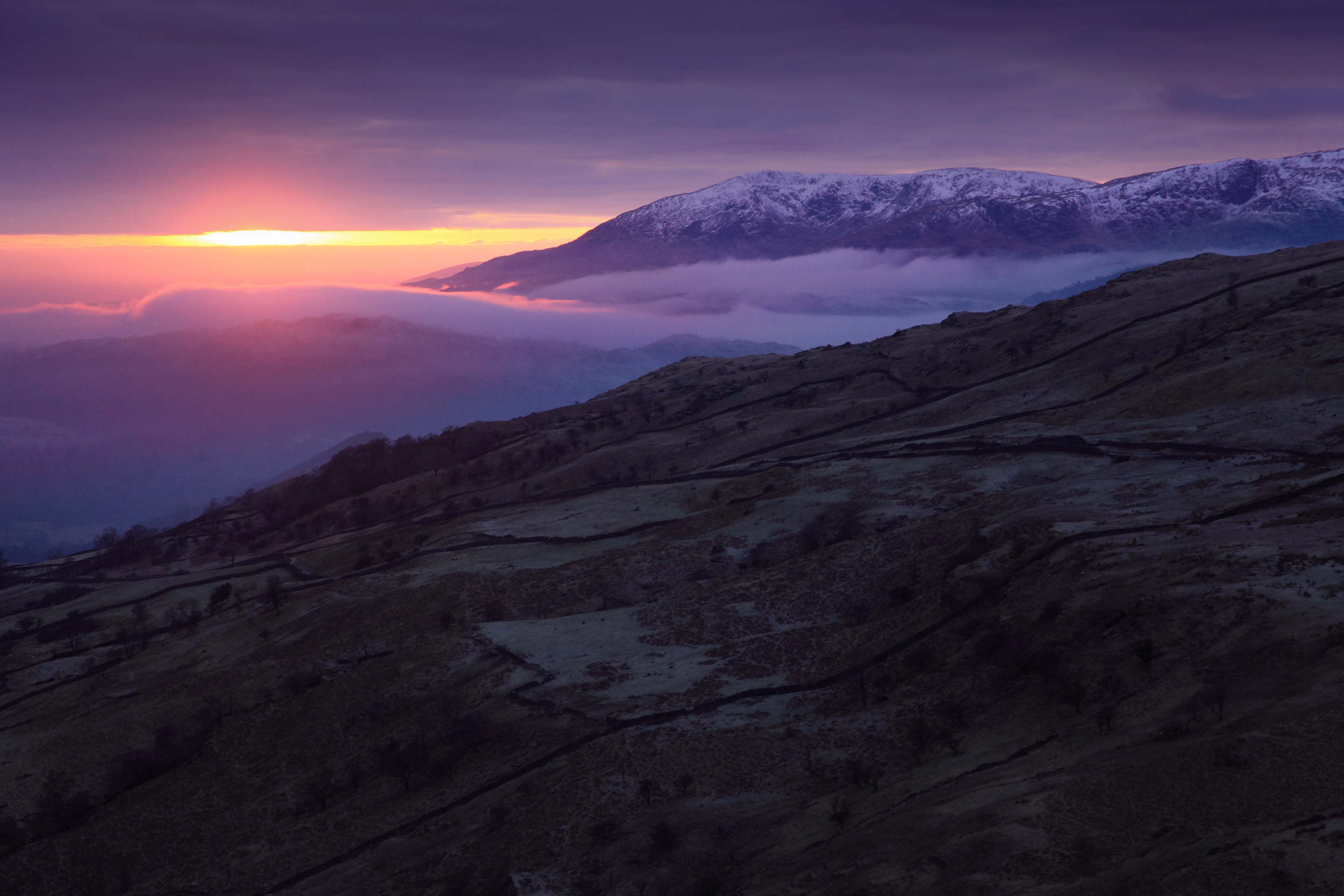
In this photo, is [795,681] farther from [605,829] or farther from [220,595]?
[220,595]

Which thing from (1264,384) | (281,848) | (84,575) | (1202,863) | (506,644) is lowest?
(84,575)

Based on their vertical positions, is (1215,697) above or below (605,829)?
above

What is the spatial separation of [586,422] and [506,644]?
10522 cm

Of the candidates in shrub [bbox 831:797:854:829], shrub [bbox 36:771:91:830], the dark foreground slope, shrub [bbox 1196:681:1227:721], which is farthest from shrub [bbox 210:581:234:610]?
shrub [bbox 1196:681:1227:721]

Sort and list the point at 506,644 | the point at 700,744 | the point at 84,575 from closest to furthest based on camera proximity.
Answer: the point at 700,744 < the point at 506,644 < the point at 84,575

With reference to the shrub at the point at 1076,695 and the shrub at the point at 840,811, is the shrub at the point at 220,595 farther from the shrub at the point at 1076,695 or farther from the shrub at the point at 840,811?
the shrub at the point at 1076,695

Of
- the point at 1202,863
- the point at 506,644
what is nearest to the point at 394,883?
the point at 506,644

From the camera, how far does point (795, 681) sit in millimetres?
50250

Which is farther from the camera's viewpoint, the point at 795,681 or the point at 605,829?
the point at 795,681

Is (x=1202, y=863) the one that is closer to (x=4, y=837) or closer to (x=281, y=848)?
(x=281, y=848)

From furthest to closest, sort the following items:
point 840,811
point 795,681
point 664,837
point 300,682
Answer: point 300,682, point 795,681, point 664,837, point 840,811

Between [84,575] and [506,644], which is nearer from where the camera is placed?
[506,644]

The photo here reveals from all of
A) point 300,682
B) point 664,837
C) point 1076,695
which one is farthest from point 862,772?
point 300,682

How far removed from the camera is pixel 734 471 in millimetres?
103250
